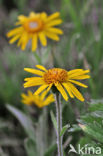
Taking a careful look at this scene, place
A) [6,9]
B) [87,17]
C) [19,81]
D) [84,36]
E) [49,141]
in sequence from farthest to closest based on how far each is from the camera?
1. [6,9]
2. [87,17]
3. [84,36]
4. [19,81]
5. [49,141]

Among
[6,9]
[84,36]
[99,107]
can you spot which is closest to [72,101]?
[99,107]

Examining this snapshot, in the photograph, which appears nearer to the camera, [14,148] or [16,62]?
[14,148]

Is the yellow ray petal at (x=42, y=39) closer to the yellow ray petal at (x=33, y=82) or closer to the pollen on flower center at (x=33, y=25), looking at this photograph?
the pollen on flower center at (x=33, y=25)

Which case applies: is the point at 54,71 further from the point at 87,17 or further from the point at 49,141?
the point at 87,17

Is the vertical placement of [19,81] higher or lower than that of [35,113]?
higher

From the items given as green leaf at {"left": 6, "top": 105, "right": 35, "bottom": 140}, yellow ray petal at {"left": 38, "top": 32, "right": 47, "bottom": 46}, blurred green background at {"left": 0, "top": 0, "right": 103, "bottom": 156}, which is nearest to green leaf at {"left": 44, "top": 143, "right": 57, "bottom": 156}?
blurred green background at {"left": 0, "top": 0, "right": 103, "bottom": 156}

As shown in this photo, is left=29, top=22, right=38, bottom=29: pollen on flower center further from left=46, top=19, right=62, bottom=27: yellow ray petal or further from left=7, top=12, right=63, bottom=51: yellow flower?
left=46, top=19, right=62, bottom=27: yellow ray petal
